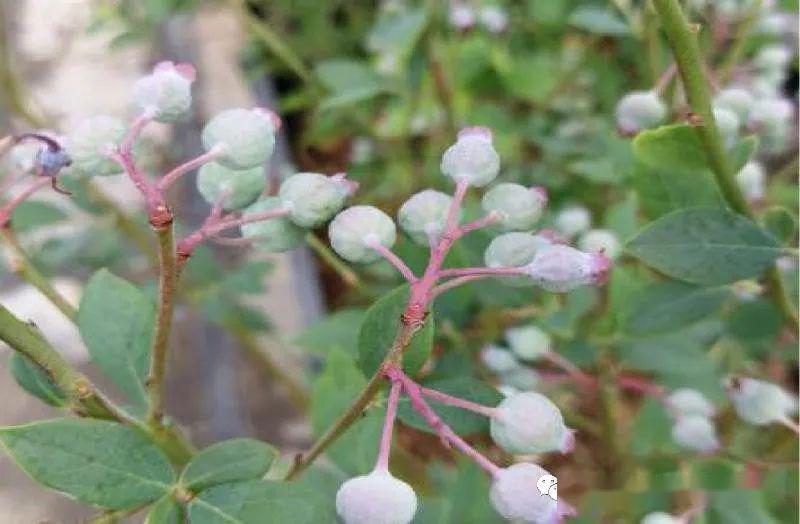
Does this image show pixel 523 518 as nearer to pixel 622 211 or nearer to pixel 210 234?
pixel 210 234

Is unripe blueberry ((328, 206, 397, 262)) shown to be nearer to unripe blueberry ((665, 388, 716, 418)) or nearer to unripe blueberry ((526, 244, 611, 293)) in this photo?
unripe blueberry ((526, 244, 611, 293))

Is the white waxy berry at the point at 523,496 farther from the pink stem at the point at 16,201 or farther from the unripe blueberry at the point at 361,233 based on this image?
the pink stem at the point at 16,201

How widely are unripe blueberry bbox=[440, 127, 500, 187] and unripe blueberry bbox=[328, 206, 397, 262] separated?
4cm

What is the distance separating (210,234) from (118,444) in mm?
97

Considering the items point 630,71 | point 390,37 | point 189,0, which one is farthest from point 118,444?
point 630,71

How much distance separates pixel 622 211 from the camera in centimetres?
84

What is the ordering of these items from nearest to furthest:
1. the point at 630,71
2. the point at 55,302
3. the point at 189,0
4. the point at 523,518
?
1. the point at 523,518
2. the point at 55,302
3. the point at 189,0
4. the point at 630,71

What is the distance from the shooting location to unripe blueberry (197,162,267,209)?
462 mm

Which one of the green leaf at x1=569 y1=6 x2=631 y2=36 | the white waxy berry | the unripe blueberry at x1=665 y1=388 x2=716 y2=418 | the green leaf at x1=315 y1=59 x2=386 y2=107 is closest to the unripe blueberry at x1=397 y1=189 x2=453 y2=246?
the white waxy berry

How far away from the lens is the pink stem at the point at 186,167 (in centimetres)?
41

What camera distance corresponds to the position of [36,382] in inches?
19.8

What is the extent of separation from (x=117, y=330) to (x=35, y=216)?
0.53m

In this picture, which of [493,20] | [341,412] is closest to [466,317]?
[341,412]

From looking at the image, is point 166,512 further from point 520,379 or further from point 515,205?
point 520,379
